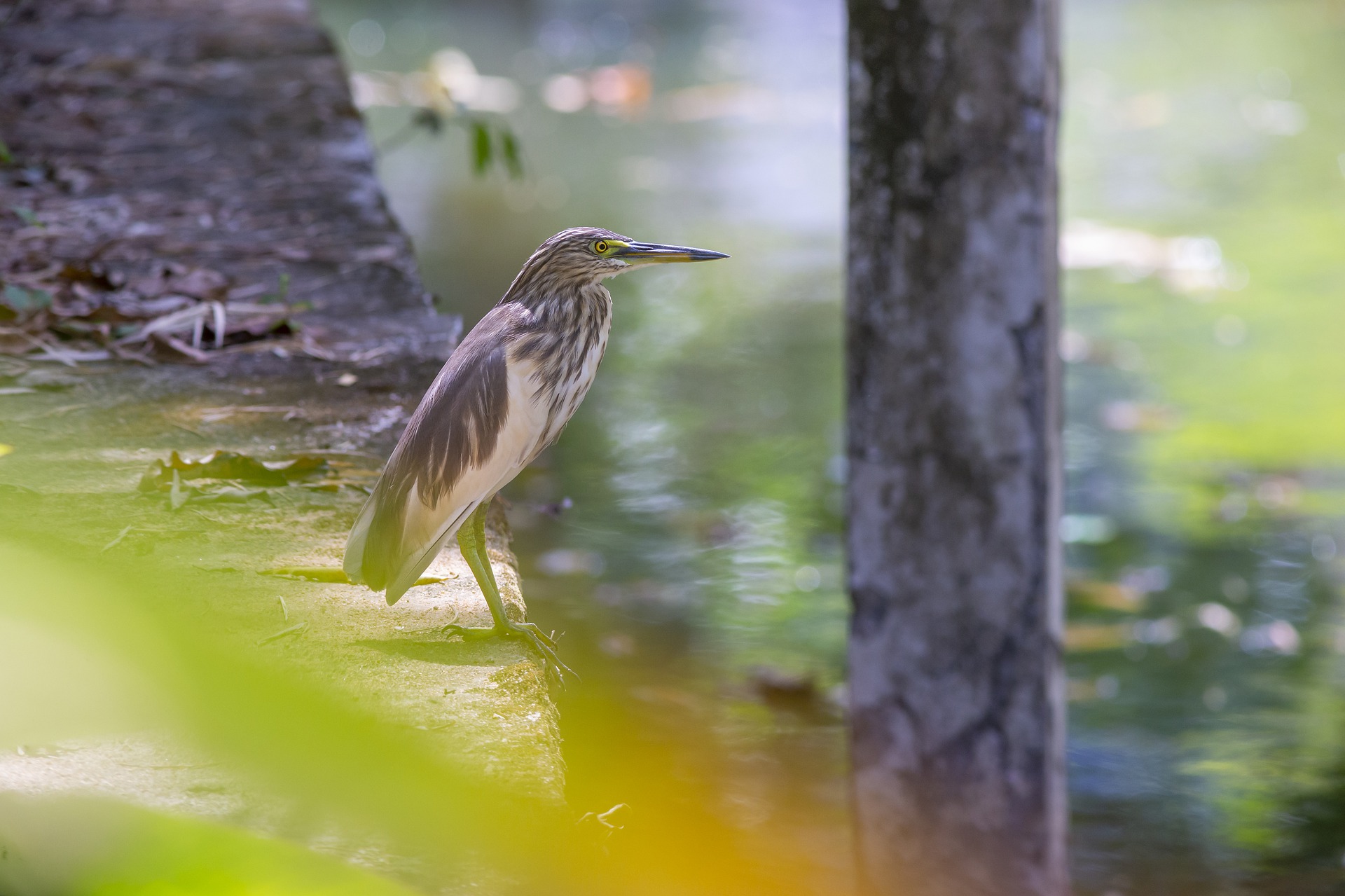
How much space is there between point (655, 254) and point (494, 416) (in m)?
0.28

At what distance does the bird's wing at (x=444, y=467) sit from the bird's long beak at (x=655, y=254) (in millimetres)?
Result: 185

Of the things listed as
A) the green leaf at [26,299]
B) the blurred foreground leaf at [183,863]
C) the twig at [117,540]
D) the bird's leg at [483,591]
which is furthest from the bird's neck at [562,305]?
the green leaf at [26,299]

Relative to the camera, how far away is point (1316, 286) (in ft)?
19.6

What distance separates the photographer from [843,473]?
361 cm

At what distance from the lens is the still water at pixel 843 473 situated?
3008mm

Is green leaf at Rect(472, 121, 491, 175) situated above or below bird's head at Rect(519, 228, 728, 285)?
above

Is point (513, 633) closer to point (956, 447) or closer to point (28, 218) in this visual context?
point (956, 447)

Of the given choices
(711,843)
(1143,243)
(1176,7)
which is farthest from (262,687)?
(1176,7)

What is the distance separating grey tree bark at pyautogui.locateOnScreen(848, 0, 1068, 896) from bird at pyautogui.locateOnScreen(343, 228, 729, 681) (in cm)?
26

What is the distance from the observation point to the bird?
163 centimetres

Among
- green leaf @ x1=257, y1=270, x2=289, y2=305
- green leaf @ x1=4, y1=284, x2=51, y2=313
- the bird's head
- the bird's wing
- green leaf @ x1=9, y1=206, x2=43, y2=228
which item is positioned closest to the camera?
the bird's wing

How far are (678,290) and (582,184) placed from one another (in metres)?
1.71

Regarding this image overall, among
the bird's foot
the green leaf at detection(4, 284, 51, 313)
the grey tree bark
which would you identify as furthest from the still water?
the green leaf at detection(4, 284, 51, 313)

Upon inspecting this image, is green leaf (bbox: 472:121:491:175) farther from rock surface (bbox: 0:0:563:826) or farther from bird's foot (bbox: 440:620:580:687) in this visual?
bird's foot (bbox: 440:620:580:687)
